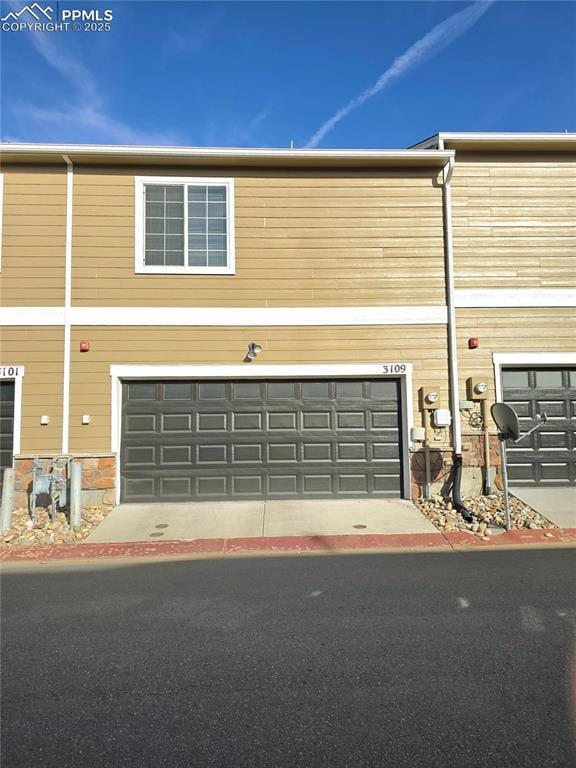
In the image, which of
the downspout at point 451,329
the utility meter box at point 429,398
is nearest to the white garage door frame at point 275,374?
the utility meter box at point 429,398

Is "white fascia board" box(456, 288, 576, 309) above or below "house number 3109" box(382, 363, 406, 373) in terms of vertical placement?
above

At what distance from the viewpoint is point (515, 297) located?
8836 millimetres

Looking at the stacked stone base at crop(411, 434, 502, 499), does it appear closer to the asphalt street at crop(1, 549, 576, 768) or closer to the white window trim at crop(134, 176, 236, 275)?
the asphalt street at crop(1, 549, 576, 768)

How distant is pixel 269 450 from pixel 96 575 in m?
3.82

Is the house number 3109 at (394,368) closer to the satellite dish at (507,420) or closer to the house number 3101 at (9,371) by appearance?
the satellite dish at (507,420)

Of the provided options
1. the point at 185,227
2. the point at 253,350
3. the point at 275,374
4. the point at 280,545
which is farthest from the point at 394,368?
the point at 185,227

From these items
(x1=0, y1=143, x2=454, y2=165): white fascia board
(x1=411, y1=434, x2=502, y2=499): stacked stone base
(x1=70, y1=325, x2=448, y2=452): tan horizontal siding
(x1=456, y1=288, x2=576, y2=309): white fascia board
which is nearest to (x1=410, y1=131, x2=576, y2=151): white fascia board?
(x1=0, y1=143, x2=454, y2=165): white fascia board

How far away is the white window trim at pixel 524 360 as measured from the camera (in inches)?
342

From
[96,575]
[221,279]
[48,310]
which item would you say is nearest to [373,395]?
[221,279]

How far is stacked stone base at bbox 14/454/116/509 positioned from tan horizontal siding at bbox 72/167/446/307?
9.20 ft

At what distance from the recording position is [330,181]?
896 cm

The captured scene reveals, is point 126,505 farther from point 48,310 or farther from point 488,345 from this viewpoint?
point 488,345

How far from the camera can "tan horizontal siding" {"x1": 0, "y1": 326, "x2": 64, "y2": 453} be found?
27.1ft

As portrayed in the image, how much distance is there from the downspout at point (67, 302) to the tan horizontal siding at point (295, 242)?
116 mm
